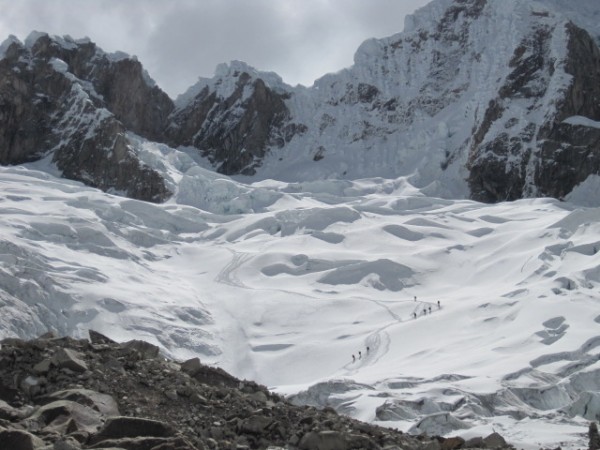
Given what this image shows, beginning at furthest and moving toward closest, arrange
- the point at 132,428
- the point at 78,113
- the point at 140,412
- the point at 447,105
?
the point at 447,105 < the point at 78,113 < the point at 140,412 < the point at 132,428

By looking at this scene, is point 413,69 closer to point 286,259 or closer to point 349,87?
point 349,87

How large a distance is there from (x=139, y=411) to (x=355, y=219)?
105 meters

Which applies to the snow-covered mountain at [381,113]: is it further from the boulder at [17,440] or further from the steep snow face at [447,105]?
the boulder at [17,440]

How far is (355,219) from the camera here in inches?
4786

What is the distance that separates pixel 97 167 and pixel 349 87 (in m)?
55.3

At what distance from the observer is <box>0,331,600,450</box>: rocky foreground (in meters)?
Answer: 15.4

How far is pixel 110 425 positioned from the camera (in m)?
15.4

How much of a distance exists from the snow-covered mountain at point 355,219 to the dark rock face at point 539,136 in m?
0.35

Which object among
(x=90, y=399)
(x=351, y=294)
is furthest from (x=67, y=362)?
(x=351, y=294)

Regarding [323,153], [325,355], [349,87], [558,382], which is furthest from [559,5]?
[558,382]

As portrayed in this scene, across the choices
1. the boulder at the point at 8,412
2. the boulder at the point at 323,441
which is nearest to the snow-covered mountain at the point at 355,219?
the boulder at the point at 323,441

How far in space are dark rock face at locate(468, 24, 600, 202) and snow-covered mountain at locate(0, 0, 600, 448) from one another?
35 cm

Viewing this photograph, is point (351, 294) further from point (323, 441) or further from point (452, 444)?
point (323, 441)

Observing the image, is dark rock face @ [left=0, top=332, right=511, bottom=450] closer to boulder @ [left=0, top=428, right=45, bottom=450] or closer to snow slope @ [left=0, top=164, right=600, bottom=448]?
boulder @ [left=0, top=428, right=45, bottom=450]
